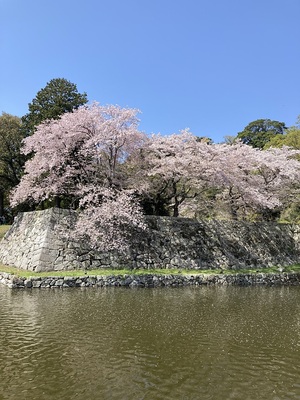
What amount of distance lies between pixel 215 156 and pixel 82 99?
12623 millimetres

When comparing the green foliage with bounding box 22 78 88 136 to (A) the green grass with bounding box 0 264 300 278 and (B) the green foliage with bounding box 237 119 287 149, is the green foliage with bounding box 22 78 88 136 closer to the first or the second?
(A) the green grass with bounding box 0 264 300 278

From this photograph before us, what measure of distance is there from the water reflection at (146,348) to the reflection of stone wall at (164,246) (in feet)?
15.3

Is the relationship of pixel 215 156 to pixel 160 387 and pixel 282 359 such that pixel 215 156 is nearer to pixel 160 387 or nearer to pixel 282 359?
pixel 282 359

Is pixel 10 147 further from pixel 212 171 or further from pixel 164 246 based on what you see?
pixel 212 171

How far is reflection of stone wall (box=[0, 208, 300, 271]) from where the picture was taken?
18.3m

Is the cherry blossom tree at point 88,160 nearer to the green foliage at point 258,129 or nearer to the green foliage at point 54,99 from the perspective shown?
the green foliage at point 54,99

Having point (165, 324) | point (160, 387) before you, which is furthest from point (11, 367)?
point (165, 324)

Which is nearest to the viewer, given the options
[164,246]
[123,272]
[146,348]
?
[146,348]

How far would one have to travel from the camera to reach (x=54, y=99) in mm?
27406

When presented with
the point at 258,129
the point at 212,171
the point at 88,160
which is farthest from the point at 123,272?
the point at 258,129

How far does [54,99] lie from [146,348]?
24.0 metres

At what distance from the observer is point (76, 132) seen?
68.6ft

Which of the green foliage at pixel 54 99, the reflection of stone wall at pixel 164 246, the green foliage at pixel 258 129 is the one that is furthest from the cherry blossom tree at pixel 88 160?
the green foliage at pixel 258 129

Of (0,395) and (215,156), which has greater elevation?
(215,156)
